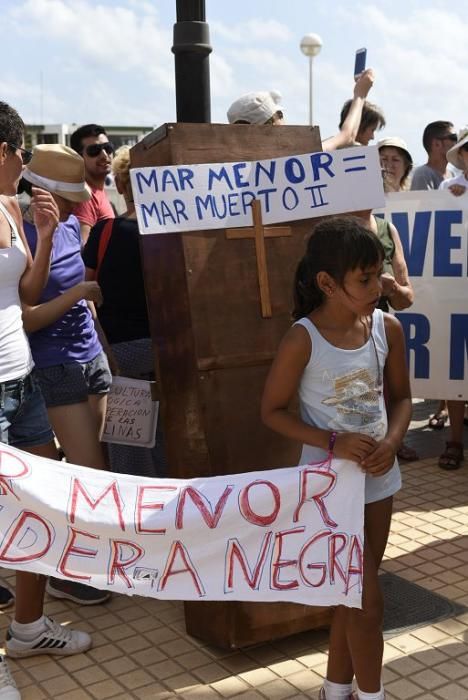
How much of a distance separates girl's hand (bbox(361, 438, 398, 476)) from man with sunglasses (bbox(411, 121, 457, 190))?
15.4ft

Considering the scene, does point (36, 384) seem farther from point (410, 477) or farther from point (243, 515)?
point (410, 477)

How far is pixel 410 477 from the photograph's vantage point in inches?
215

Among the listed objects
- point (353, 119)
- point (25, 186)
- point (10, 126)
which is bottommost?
point (25, 186)

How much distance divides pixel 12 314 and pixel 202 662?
1396mm

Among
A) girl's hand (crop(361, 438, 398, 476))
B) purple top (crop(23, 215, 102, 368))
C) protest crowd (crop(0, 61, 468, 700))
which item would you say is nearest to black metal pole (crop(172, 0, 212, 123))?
protest crowd (crop(0, 61, 468, 700))

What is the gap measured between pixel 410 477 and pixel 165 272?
2.78 meters

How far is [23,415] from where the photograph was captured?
3.19m

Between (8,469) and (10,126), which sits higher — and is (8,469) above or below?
below

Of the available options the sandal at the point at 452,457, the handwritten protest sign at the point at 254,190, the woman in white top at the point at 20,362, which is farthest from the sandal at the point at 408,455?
the woman in white top at the point at 20,362

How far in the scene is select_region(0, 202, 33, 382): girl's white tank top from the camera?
302cm

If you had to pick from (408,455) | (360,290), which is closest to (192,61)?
(360,290)

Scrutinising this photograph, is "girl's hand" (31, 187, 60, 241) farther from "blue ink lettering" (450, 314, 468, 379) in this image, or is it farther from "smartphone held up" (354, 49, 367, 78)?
"blue ink lettering" (450, 314, 468, 379)

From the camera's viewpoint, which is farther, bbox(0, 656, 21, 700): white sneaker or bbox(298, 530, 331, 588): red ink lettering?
bbox(0, 656, 21, 700): white sneaker

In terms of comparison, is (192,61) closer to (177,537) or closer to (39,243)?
(39,243)
